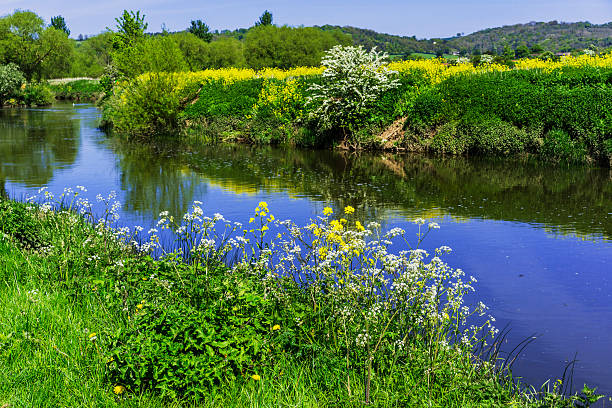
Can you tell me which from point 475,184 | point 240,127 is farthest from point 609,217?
point 240,127

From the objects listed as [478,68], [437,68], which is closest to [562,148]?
[478,68]

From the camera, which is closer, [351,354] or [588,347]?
[351,354]

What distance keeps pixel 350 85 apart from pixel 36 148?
43.3ft

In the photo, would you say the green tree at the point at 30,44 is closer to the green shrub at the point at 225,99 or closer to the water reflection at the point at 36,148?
the water reflection at the point at 36,148

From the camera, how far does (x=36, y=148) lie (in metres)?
22.0

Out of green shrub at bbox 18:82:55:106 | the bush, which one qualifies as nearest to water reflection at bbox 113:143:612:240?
the bush

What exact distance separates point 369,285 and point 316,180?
10.7 meters

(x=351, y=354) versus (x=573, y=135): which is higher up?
(x=573, y=135)

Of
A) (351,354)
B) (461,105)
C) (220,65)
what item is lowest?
(351,354)

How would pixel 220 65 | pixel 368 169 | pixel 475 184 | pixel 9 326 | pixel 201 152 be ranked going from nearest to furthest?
pixel 9 326, pixel 475 184, pixel 368 169, pixel 201 152, pixel 220 65

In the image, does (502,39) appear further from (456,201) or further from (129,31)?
(456,201)

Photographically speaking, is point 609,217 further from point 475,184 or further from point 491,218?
point 475,184

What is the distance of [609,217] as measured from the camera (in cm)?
1106

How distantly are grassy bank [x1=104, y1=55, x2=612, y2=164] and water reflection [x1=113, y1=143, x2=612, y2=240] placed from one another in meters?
1.17
